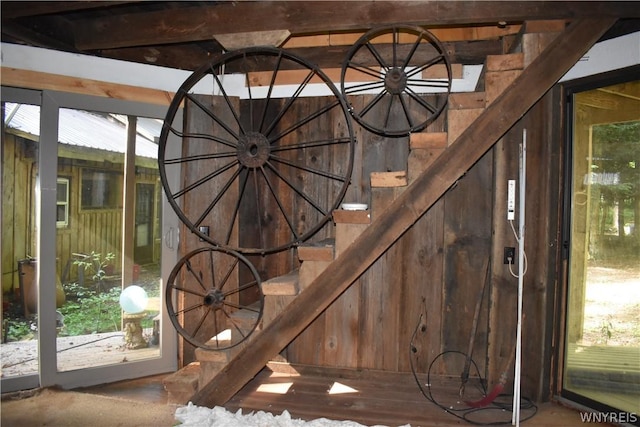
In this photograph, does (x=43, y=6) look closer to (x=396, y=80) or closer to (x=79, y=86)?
(x=79, y=86)

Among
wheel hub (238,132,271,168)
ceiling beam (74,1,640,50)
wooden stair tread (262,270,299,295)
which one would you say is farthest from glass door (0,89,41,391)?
wooden stair tread (262,270,299,295)

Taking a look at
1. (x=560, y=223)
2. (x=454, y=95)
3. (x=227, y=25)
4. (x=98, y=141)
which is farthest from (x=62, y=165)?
(x=560, y=223)

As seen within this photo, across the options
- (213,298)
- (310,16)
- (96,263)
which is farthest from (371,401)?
(310,16)

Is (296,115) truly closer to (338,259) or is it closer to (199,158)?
(199,158)

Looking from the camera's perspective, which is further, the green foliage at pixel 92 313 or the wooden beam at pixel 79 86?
the green foliage at pixel 92 313

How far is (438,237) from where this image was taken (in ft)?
9.23

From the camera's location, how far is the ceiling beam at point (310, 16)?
82.7 inches

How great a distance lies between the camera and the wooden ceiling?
2123 mm

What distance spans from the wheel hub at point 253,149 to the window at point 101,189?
3.40 ft

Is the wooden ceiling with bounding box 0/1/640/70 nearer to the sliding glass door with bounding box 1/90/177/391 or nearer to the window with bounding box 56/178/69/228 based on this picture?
the sliding glass door with bounding box 1/90/177/391

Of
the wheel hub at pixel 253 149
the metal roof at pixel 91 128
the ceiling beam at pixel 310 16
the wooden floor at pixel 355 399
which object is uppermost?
the ceiling beam at pixel 310 16

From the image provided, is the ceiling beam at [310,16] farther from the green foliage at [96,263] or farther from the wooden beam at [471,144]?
the green foliage at [96,263]

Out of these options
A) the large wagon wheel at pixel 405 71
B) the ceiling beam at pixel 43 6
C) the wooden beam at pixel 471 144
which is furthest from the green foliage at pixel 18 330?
the large wagon wheel at pixel 405 71

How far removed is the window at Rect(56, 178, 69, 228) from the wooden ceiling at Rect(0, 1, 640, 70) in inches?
33.6
